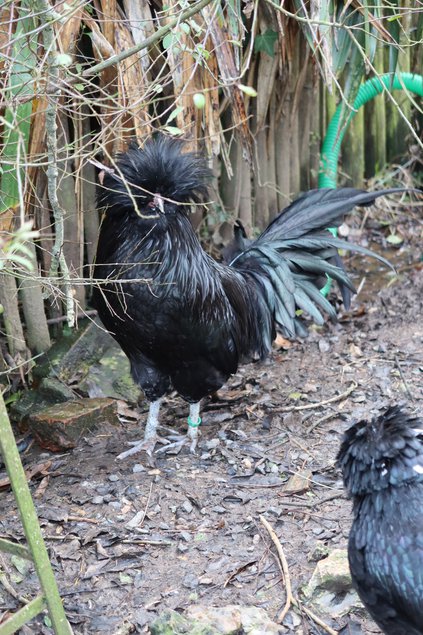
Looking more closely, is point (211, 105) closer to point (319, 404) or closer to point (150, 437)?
point (319, 404)

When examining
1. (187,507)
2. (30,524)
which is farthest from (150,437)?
(30,524)

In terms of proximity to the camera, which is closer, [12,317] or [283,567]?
[283,567]

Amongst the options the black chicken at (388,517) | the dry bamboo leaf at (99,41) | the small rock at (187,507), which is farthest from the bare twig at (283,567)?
the dry bamboo leaf at (99,41)

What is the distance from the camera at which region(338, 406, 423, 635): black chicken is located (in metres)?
3.03

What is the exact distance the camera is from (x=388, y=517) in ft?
10.4

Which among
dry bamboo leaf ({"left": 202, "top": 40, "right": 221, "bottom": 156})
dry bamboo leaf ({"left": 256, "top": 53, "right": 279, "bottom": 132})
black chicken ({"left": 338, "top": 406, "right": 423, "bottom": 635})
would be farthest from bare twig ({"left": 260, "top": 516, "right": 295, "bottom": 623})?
dry bamboo leaf ({"left": 256, "top": 53, "right": 279, "bottom": 132})

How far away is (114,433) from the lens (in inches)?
214

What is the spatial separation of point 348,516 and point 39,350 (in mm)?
2594

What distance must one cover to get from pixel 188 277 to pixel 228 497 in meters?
1.35

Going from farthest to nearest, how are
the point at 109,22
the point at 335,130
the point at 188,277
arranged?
the point at 335,130 < the point at 109,22 < the point at 188,277

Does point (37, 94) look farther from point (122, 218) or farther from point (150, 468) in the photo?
point (150, 468)

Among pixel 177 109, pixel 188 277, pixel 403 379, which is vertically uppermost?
pixel 177 109

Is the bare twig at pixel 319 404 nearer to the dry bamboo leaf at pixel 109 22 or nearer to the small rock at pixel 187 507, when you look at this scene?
the small rock at pixel 187 507

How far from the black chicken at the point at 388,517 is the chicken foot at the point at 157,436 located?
6.76ft
